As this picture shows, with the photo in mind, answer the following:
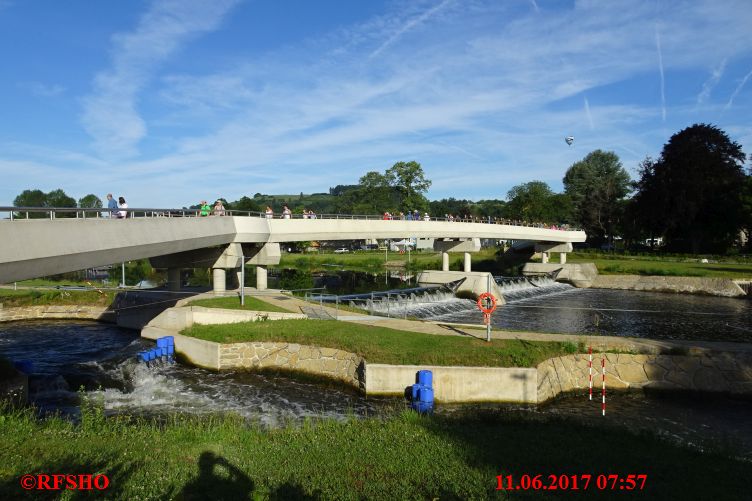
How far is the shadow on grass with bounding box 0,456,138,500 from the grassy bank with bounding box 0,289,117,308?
2911 cm

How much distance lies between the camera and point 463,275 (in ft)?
146

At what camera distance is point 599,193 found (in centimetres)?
9456

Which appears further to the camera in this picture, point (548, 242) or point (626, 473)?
point (548, 242)

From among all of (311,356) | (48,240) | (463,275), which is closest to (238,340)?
(311,356)

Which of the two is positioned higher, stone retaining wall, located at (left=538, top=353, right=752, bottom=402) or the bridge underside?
the bridge underside

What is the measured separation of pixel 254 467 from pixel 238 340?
13.0 meters

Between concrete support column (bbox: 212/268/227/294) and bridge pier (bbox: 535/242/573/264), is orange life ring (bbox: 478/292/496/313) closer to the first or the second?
concrete support column (bbox: 212/268/227/294)

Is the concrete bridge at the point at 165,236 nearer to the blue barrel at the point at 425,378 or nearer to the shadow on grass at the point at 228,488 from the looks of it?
the shadow on grass at the point at 228,488

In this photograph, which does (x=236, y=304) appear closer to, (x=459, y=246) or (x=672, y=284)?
(x=459, y=246)

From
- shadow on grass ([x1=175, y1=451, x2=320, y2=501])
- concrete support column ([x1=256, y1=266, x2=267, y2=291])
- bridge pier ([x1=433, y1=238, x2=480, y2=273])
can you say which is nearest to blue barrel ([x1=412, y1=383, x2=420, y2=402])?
shadow on grass ([x1=175, y1=451, x2=320, y2=501])

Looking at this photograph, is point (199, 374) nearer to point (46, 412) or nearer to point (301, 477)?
point (46, 412)

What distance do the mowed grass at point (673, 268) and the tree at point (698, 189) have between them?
940 centimetres

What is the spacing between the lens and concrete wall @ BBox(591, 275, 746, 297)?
1982 inches

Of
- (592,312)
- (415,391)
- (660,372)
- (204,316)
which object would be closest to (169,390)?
(204,316)
